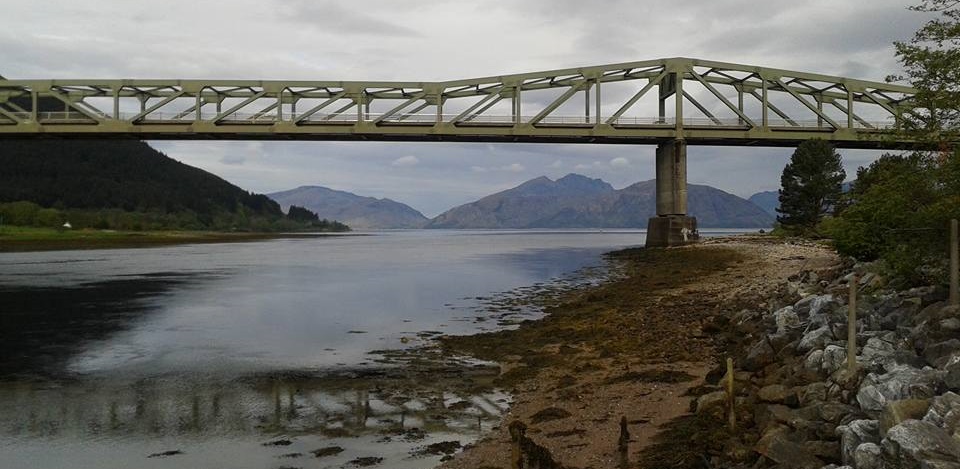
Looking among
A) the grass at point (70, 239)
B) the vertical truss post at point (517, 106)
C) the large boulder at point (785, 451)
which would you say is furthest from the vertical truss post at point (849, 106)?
the grass at point (70, 239)

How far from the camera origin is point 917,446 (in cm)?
578

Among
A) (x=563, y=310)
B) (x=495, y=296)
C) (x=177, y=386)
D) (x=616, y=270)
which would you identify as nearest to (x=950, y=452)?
(x=177, y=386)

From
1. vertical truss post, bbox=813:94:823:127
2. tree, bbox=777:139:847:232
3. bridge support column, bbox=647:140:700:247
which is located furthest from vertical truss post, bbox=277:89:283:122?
vertical truss post, bbox=813:94:823:127

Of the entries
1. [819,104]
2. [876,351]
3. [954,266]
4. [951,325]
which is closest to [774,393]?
[876,351]

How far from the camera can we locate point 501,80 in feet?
245

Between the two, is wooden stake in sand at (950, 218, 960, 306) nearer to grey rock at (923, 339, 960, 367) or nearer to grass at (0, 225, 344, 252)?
grey rock at (923, 339, 960, 367)

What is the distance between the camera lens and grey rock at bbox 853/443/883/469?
20.1 ft

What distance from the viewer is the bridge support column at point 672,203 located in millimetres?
66750

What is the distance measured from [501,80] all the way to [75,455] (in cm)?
6802

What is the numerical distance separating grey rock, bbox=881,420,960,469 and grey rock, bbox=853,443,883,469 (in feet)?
0.36

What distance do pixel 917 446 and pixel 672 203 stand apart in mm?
64006

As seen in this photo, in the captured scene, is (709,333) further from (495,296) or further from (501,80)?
(501,80)

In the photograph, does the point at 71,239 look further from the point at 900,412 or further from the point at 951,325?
the point at 900,412

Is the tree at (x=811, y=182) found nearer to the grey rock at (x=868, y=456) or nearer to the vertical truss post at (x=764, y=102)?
the vertical truss post at (x=764, y=102)
